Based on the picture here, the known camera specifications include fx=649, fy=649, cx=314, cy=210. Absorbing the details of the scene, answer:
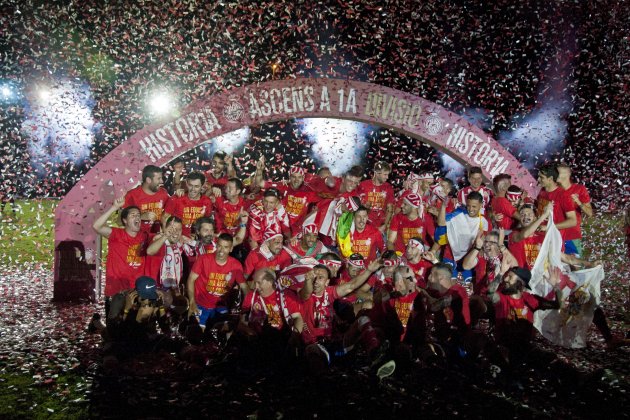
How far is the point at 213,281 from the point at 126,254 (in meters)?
1.07

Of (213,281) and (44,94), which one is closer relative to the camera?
(213,281)

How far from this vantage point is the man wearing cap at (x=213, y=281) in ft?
23.9

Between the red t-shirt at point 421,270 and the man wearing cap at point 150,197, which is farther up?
the man wearing cap at point 150,197

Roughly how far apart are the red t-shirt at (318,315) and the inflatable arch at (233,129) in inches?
150

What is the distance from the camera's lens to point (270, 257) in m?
7.43

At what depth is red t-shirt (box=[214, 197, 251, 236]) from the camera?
873 centimetres

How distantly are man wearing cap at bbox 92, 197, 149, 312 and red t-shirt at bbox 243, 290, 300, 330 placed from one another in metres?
1.64

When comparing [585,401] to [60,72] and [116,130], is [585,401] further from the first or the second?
[60,72]

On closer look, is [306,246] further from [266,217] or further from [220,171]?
[220,171]

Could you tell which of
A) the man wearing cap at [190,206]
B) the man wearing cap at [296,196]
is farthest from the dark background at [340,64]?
the man wearing cap at [190,206]

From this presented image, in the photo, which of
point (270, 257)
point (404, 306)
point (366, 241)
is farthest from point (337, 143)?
point (404, 306)

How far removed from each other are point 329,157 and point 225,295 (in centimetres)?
2467

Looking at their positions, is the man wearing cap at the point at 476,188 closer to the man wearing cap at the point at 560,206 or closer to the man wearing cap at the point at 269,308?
the man wearing cap at the point at 560,206

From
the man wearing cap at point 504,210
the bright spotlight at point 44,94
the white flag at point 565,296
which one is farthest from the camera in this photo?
the bright spotlight at point 44,94
